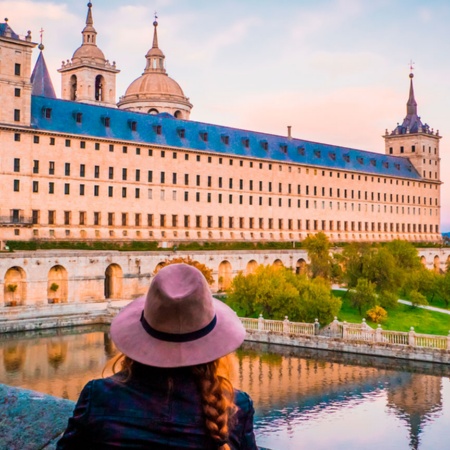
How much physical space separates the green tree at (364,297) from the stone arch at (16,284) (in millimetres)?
21420

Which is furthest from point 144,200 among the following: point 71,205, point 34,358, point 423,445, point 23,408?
point 23,408

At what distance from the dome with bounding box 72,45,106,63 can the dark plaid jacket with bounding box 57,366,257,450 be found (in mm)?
79629

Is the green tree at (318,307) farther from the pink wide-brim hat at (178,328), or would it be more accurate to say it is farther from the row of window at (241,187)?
the pink wide-brim hat at (178,328)

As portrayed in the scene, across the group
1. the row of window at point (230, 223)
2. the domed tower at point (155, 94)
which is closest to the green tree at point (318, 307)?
the row of window at point (230, 223)

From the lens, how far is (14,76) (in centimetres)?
5575

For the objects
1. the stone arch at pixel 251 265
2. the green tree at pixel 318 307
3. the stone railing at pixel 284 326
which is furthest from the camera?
the stone arch at pixel 251 265

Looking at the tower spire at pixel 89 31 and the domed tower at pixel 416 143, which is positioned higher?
the tower spire at pixel 89 31

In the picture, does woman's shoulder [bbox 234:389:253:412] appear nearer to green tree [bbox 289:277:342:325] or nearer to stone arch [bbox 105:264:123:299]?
green tree [bbox 289:277:342:325]

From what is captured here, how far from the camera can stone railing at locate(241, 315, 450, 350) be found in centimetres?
3722

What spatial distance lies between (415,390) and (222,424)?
2901 cm

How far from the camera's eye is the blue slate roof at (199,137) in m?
60.8

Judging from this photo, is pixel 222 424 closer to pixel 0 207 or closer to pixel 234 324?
pixel 234 324

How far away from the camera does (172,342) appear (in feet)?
11.5

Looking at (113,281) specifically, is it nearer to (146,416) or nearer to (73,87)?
(73,87)
